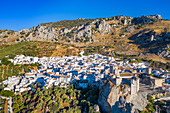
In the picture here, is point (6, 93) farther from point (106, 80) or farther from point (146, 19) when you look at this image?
point (146, 19)

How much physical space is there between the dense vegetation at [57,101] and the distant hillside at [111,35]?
36.4 m

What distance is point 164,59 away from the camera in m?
53.3

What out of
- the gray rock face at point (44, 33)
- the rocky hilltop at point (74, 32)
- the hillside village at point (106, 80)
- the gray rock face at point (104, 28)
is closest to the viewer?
the hillside village at point (106, 80)

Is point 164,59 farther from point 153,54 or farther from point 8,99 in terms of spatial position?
point 8,99

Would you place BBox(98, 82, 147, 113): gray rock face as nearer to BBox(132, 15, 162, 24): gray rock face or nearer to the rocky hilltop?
the rocky hilltop

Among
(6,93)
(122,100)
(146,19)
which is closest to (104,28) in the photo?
(146,19)

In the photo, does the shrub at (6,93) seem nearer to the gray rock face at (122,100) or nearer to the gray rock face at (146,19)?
the gray rock face at (122,100)

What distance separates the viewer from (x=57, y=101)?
27609 mm

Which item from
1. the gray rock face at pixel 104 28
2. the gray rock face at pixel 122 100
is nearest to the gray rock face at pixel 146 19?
the gray rock face at pixel 104 28

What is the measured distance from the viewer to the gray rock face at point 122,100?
66.6 feet

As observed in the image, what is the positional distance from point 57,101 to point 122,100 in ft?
43.7

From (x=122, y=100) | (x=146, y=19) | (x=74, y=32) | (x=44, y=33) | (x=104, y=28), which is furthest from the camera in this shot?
(x=74, y=32)

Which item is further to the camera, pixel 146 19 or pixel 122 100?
pixel 146 19

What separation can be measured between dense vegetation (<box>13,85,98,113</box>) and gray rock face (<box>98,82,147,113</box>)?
3.25m
